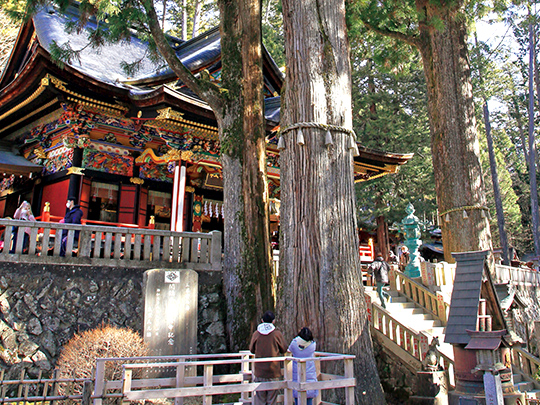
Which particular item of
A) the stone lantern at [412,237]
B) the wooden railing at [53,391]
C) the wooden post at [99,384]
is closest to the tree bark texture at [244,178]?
the wooden railing at [53,391]

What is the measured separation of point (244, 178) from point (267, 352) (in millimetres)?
4292

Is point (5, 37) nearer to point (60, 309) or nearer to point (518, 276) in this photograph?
point (60, 309)

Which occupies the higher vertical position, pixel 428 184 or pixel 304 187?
pixel 428 184

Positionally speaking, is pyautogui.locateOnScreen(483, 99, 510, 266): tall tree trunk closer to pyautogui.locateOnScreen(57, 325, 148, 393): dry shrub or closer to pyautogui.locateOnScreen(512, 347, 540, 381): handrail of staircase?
pyautogui.locateOnScreen(512, 347, 540, 381): handrail of staircase

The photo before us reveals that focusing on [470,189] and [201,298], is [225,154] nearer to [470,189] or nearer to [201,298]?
[201,298]

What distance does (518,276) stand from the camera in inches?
634

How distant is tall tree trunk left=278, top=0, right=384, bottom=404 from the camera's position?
5555 millimetres

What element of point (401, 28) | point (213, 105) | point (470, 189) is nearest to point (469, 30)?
point (401, 28)

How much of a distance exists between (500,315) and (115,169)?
10833 millimetres

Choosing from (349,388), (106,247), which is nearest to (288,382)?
(349,388)

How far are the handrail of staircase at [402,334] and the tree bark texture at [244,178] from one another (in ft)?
7.48

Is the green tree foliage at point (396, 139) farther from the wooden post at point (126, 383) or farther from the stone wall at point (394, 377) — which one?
the wooden post at point (126, 383)

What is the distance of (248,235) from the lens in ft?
28.8

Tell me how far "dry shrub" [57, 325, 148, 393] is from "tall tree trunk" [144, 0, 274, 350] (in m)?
2.49
